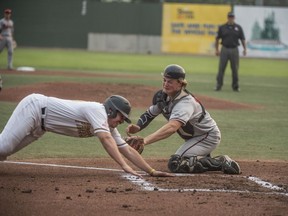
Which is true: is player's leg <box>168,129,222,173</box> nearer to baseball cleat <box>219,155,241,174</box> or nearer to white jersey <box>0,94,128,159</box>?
baseball cleat <box>219,155,241,174</box>

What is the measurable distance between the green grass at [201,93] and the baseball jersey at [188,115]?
1558 mm

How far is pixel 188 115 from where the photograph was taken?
343 inches

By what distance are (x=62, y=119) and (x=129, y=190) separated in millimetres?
1236

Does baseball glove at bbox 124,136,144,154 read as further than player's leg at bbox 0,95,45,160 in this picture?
Yes

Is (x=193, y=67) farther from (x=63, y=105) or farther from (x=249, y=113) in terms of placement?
(x=63, y=105)

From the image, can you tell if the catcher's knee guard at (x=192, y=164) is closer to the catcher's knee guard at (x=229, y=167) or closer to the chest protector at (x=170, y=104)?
the catcher's knee guard at (x=229, y=167)

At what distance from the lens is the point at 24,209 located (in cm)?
659

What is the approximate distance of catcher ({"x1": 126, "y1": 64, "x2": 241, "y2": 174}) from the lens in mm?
8656

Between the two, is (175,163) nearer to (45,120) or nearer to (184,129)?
(184,129)

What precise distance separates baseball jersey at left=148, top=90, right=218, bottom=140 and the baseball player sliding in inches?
30.0

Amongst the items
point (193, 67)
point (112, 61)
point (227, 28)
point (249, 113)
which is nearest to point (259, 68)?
point (193, 67)

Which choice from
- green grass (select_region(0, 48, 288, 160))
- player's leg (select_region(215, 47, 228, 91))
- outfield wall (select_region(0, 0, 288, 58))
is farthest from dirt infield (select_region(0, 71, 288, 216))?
outfield wall (select_region(0, 0, 288, 58))

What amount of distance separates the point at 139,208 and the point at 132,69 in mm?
24837

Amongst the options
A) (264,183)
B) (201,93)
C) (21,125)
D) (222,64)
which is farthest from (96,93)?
(264,183)
